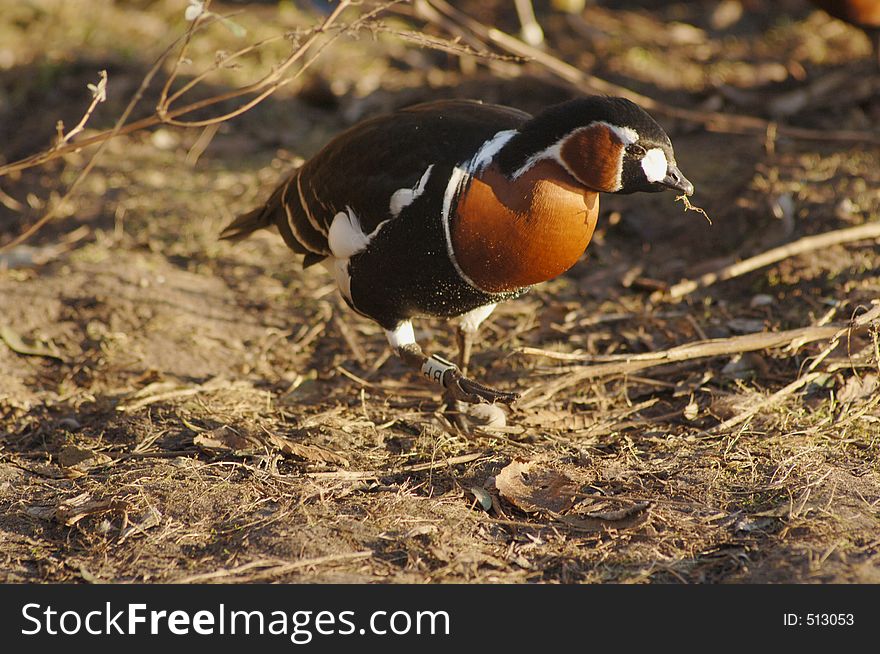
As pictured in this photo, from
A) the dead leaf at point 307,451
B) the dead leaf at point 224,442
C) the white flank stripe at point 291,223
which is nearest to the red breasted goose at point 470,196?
the white flank stripe at point 291,223

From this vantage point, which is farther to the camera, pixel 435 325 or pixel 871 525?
pixel 435 325

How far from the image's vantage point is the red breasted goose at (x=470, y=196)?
112 inches

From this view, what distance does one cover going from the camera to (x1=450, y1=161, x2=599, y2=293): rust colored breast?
286cm

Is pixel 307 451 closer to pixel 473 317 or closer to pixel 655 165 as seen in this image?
pixel 473 317

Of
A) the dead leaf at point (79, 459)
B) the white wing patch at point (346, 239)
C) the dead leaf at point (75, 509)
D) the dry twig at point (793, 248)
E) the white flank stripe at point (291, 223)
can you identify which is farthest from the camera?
the dry twig at point (793, 248)

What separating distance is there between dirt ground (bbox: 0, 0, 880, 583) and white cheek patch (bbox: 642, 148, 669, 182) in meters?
0.82

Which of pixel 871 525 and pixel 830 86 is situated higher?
pixel 830 86

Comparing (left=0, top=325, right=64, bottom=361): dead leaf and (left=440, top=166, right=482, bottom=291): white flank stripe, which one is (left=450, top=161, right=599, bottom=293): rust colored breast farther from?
(left=0, top=325, right=64, bottom=361): dead leaf

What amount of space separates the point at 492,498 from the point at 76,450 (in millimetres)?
1269

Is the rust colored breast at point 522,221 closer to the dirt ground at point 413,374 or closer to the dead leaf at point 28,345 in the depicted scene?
the dirt ground at point 413,374

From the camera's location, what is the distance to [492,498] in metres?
2.88

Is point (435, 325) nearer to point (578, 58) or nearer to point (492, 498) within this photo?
point (492, 498)

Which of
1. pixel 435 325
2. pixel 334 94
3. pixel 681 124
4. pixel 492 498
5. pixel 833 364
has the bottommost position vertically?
pixel 492 498

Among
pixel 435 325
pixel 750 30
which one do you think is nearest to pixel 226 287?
pixel 435 325
